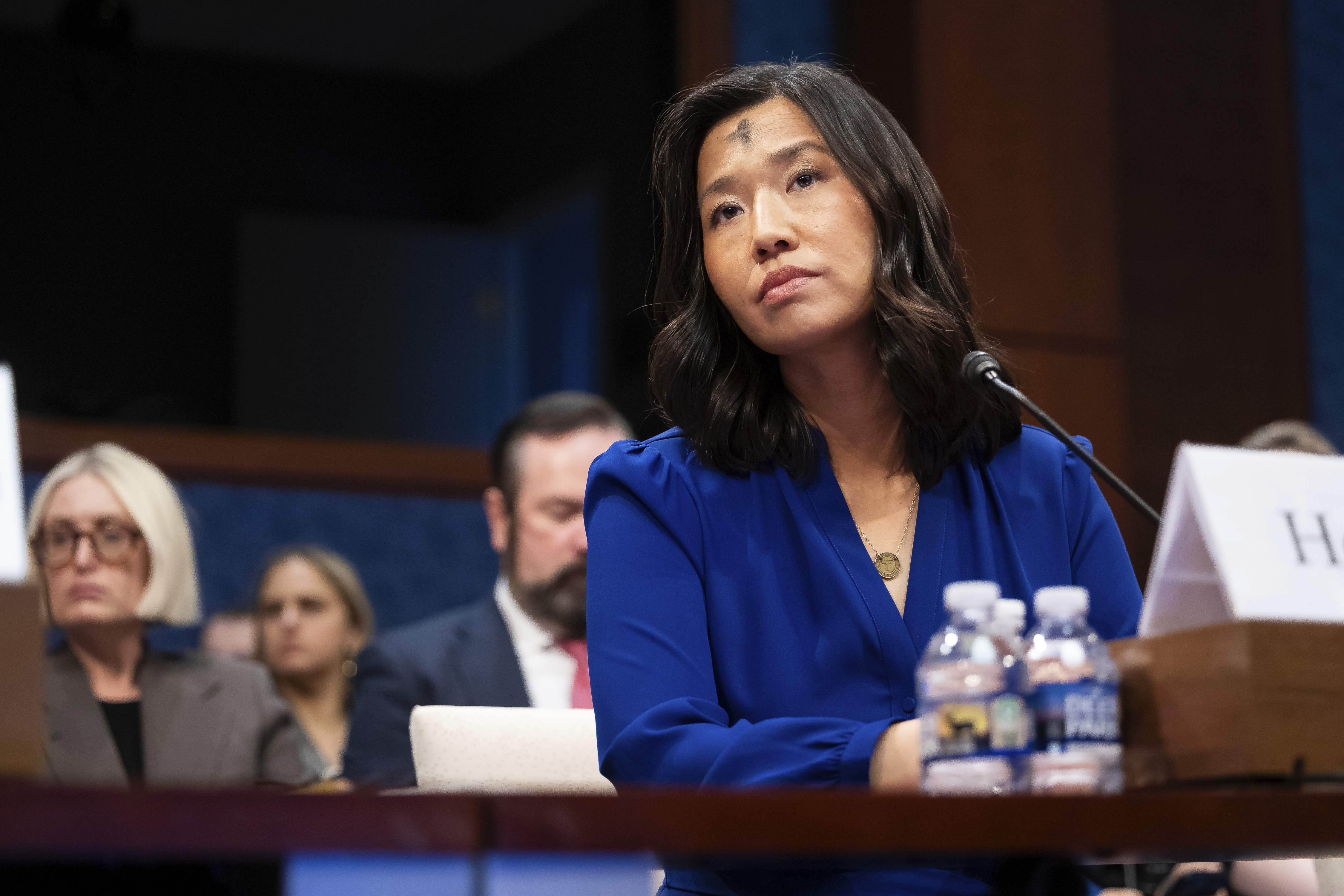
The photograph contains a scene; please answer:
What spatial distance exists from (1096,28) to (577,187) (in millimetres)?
1650

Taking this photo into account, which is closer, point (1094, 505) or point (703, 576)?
point (703, 576)

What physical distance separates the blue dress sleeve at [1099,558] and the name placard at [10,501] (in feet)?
2.89

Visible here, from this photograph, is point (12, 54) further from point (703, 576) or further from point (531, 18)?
point (703, 576)

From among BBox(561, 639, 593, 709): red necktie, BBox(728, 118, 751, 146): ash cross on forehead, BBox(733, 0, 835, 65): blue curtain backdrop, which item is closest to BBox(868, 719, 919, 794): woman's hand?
BBox(728, 118, 751, 146): ash cross on forehead

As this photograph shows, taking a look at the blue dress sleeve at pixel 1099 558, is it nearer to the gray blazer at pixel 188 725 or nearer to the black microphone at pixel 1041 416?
the black microphone at pixel 1041 416

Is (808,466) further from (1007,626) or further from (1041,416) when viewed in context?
(1007,626)

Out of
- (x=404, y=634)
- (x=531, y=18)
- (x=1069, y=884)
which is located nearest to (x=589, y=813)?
(x=1069, y=884)

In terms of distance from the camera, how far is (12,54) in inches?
161

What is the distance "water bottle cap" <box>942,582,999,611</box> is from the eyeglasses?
2385 millimetres

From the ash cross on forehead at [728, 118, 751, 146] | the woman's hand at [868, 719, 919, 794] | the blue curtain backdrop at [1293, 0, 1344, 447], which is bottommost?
the woman's hand at [868, 719, 919, 794]

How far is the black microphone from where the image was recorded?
47.0 inches

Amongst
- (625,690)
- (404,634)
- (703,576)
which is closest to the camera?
(625,690)

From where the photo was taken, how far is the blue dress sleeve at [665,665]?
1.04 metres

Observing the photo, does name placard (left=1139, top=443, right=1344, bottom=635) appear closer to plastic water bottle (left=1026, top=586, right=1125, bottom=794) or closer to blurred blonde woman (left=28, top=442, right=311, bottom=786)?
plastic water bottle (left=1026, top=586, right=1125, bottom=794)
